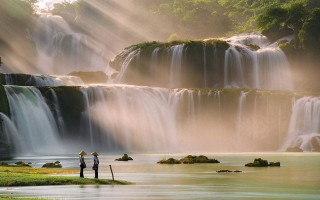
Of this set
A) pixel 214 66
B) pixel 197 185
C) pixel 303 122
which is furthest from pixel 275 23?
pixel 197 185

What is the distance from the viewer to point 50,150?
9212 centimetres

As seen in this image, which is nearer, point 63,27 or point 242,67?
point 242,67

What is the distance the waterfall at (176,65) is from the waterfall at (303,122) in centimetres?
2463

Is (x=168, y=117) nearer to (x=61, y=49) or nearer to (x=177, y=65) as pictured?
(x=177, y=65)

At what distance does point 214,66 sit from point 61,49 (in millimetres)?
51080

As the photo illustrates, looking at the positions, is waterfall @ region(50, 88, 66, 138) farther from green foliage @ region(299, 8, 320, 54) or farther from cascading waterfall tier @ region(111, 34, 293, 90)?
green foliage @ region(299, 8, 320, 54)

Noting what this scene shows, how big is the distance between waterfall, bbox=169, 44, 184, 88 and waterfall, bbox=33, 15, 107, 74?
139 feet

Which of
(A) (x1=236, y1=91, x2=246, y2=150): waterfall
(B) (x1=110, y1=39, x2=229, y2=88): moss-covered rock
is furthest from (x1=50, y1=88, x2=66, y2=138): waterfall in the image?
(B) (x1=110, y1=39, x2=229, y2=88): moss-covered rock

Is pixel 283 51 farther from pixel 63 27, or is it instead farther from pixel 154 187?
pixel 154 187

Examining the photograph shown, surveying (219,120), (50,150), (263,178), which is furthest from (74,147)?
(263,178)

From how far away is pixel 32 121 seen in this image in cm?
9325

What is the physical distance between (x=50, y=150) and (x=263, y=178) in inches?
1803

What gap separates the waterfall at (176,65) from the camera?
12312 cm

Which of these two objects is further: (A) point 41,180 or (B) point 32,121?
(B) point 32,121
